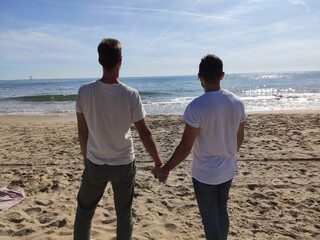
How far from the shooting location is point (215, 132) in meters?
2.43

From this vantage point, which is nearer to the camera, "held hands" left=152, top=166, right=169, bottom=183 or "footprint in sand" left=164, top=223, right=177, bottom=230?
"held hands" left=152, top=166, right=169, bottom=183

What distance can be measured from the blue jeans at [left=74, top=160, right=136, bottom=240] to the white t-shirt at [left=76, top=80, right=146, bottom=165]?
7cm

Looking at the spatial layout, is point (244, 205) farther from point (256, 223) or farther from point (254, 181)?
point (254, 181)

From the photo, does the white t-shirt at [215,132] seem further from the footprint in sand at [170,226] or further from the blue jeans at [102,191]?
the footprint in sand at [170,226]

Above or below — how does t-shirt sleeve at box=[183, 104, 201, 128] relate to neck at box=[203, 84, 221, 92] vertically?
below

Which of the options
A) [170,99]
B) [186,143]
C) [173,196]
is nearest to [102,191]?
[186,143]

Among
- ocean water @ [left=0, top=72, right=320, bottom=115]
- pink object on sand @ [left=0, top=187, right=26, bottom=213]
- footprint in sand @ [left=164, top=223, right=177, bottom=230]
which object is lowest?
footprint in sand @ [left=164, top=223, right=177, bottom=230]

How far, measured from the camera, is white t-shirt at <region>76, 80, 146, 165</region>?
2551 millimetres

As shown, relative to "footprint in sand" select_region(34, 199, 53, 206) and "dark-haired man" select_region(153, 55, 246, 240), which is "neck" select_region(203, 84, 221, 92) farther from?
"footprint in sand" select_region(34, 199, 53, 206)

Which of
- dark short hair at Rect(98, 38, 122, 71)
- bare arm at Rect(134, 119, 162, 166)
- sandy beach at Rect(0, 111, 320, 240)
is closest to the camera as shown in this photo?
dark short hair at Rect(98, 38, 122, 71)

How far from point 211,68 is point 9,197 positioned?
12.2ft

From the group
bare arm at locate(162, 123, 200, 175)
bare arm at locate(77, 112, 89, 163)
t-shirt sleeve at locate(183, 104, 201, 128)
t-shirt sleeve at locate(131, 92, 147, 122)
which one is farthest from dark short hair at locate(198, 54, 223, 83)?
bare arm at locate(77, 112, 89, 163)

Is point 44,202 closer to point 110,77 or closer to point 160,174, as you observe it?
point 160,174

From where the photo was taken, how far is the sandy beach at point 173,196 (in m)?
3.76
